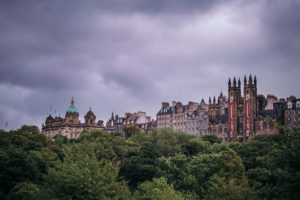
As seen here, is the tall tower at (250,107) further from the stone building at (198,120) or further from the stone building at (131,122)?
the stone building at (131,122)

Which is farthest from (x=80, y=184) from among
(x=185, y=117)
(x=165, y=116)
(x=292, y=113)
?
(x=165, y=116)

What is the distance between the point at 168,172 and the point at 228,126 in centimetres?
A: 6777

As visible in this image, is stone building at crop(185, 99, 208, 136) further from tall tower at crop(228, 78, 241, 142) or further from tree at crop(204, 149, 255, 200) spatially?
tree at crop(204, 149, 255, 200)

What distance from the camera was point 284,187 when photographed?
24.8 meters

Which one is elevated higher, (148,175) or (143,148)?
(143,148)

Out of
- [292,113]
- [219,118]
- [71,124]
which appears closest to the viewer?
[292,113]

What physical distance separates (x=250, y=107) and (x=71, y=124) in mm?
82362

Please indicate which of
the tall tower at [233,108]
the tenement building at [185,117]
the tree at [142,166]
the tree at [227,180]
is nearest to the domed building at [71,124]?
the tenement building at [185,117]

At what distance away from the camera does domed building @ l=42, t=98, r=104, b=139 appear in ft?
557

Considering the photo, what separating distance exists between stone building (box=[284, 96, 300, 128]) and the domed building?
85564 mm

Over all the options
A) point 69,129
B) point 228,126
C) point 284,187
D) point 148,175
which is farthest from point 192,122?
point 284,187

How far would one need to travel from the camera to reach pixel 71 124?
170m

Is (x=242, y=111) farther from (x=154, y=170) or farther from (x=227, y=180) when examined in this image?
(x=227, y=180)

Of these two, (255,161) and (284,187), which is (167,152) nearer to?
(255,161)
